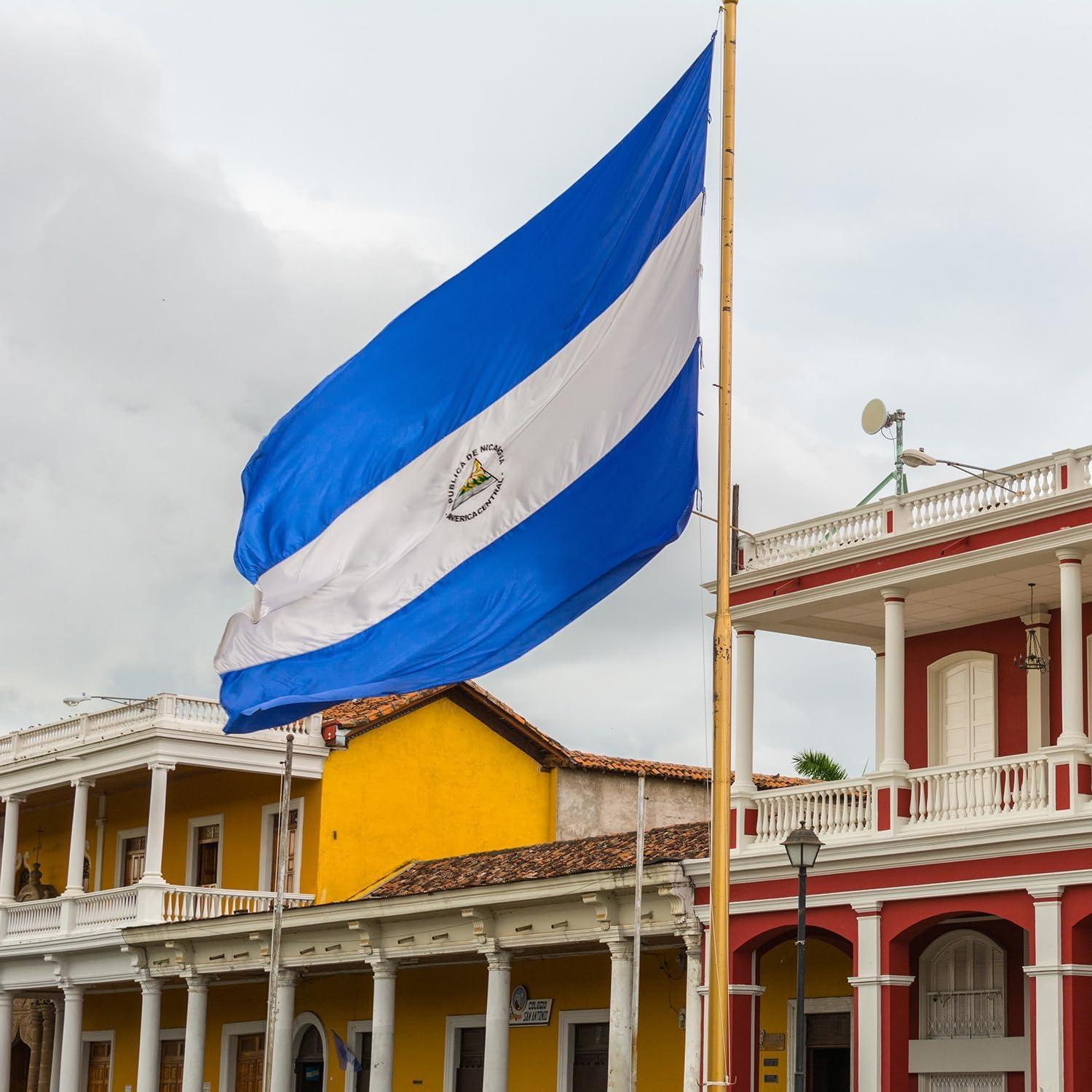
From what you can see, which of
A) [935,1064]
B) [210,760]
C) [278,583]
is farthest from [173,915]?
[278,583]

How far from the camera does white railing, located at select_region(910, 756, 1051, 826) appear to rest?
66.9ft

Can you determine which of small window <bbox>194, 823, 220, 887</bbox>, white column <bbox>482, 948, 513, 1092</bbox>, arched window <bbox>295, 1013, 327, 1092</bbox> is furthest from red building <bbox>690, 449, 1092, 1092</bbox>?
small window <bbox>194, 823, 220, 887</bbox>

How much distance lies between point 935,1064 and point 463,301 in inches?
495

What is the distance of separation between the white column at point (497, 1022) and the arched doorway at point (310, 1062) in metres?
7.49

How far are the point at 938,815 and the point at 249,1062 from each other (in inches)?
695

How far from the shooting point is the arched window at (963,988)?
23.0 metres

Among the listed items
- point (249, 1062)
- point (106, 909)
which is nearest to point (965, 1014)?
point (249, 1062)

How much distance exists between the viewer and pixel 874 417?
23.9 metres

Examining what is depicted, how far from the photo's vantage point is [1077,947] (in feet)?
64.4

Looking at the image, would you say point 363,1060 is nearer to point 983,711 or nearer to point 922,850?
point 983,711

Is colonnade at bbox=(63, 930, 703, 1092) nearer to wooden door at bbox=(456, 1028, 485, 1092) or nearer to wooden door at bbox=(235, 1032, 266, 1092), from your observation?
wooden door at bbox=(235, 1032, 266, 1092)

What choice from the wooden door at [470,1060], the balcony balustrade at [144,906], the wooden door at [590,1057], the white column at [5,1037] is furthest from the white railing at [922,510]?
the white column at [5,1037]

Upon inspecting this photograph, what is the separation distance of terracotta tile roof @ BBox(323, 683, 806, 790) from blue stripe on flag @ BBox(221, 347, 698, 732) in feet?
68.0

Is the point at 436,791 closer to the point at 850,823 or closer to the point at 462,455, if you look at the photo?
the point at 850,823
